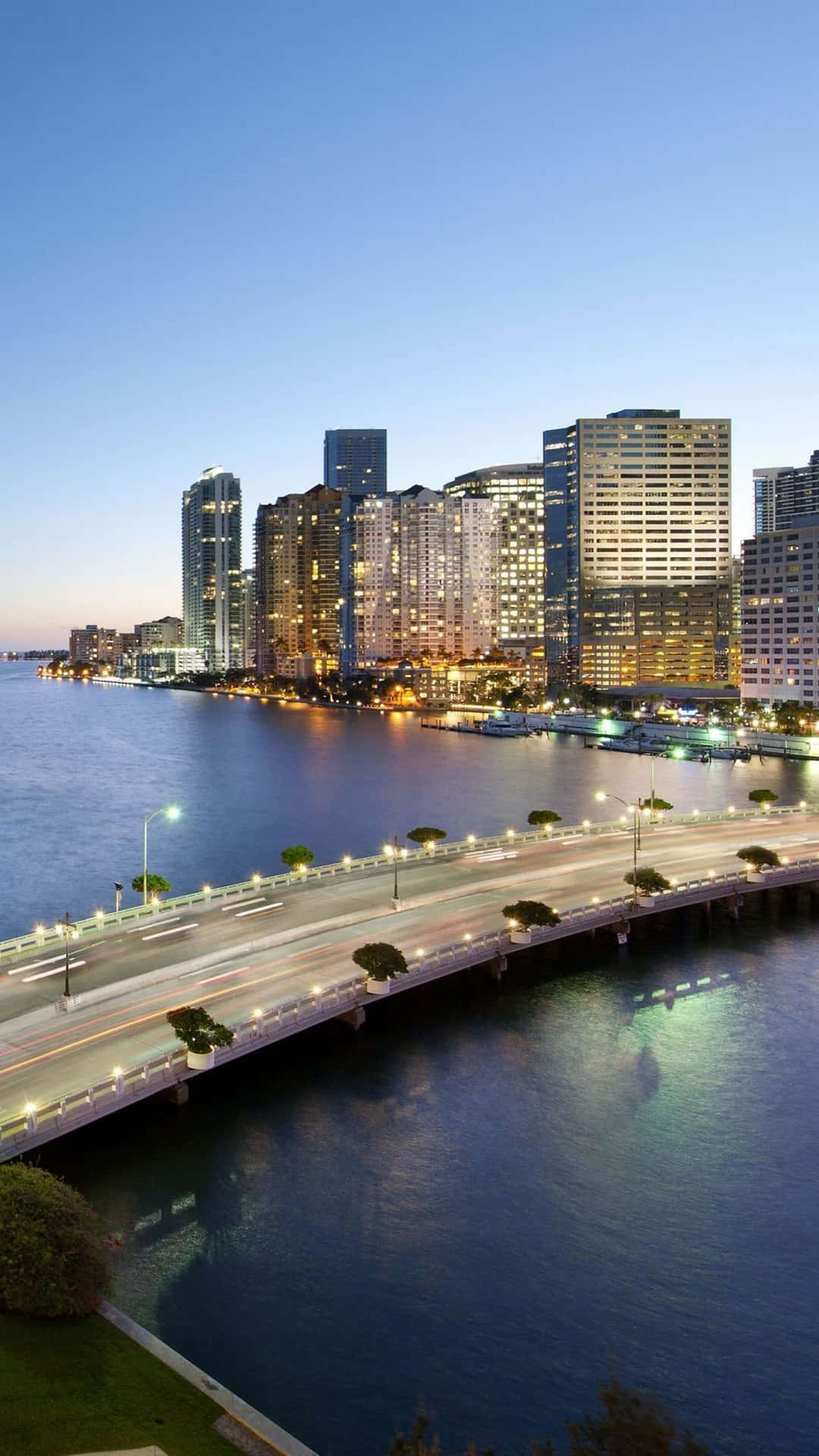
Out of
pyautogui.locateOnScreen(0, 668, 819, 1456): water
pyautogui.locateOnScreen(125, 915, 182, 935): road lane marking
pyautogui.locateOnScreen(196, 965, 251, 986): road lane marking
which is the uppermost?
pyautogui.locateOnScreen(125, 915, 182, 935): road lane marking

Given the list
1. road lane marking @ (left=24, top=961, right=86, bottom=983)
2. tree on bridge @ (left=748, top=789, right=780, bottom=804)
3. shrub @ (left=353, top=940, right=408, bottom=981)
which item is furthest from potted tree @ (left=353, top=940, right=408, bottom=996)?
tree on bridge @ (left=748, top=789, right=780, bottom=804)

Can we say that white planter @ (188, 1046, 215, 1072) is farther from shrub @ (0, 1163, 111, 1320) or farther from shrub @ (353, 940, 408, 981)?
shrub @ (0, 1163, 111, 1320)

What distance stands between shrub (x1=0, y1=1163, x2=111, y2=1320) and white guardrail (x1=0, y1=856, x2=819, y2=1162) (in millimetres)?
6426

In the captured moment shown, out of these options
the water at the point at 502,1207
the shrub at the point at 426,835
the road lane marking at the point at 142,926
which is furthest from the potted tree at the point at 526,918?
the shrub at the point at 426,835

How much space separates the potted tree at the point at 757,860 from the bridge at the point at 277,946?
0.39 meters

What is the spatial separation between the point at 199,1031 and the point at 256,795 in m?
88.5

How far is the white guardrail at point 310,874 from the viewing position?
48.8 m

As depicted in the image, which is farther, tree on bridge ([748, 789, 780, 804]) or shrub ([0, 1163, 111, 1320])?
tree on bridge ([748, 789, 780, 804])

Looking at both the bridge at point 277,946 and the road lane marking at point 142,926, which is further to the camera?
the road lane marking at point 142,926

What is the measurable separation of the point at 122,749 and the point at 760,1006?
138506 mm

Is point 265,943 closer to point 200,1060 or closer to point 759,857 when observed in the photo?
point 200,1060

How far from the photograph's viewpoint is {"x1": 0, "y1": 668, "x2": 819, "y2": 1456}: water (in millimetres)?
24469

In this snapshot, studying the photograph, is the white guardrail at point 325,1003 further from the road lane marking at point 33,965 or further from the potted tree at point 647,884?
the road lane marking at point 33,965

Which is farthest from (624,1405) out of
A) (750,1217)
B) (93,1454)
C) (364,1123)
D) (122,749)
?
(122,749)
